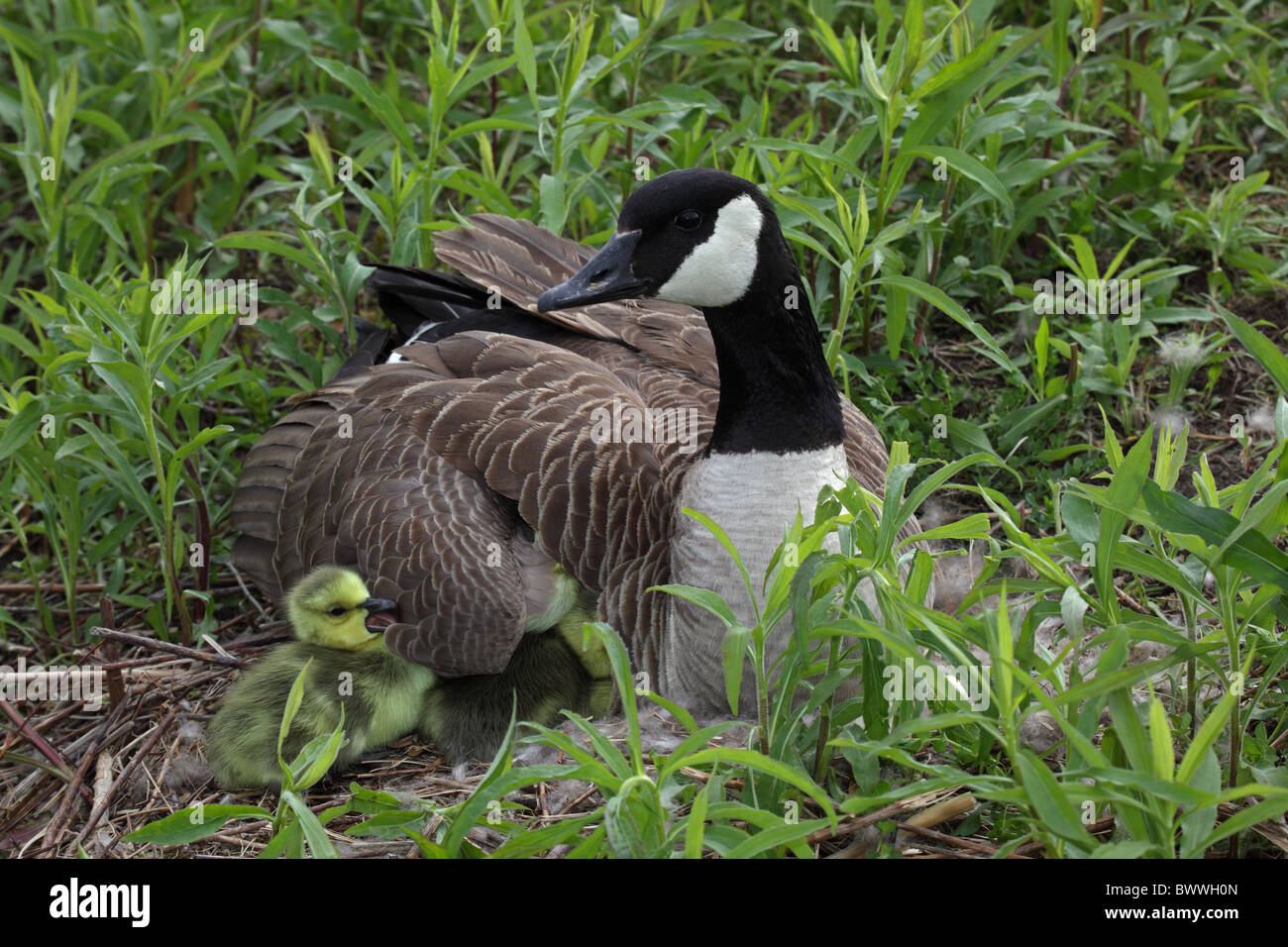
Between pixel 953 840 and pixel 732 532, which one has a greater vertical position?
pixel 732 532

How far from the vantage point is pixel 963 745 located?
3463 millimetres

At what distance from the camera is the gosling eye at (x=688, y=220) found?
393cm

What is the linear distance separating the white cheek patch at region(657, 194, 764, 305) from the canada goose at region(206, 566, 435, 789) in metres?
1.38

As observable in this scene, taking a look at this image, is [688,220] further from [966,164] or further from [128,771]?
[128,771]

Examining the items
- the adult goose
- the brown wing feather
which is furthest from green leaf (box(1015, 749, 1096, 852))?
the brown wing feather

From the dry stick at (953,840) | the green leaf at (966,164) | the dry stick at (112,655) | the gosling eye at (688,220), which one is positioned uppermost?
the green leaf at (966,164)

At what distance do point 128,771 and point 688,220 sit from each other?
8.05 feet

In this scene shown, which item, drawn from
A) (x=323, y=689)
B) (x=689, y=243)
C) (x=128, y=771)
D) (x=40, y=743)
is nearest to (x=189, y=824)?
(x=323, y=689)

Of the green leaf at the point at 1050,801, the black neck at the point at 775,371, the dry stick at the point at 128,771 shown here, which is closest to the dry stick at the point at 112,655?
the dry stick at the point at 128,771

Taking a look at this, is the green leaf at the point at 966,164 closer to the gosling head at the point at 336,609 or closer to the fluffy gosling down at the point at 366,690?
the fluffy gosling down at the point at 366,690

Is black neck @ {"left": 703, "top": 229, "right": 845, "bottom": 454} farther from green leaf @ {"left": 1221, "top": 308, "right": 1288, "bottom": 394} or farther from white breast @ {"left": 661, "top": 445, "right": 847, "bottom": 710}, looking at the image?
green leaf @ {"left": 1221, "top": 308, "right": 1288, "bottom": 394}

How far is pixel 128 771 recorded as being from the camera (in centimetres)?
420

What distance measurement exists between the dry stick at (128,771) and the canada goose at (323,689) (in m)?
0.29

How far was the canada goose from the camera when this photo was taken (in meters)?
3.94
